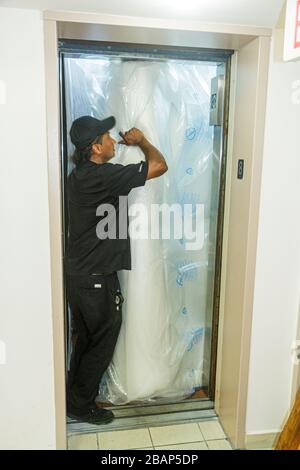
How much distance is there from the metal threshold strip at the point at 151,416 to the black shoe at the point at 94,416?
0.07ft

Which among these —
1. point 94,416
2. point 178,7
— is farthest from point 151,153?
point 94,416

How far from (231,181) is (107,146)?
66cm

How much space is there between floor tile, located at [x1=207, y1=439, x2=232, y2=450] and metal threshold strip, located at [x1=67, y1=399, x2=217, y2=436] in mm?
195

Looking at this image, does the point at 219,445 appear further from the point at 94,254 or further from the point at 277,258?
the point at 94,254

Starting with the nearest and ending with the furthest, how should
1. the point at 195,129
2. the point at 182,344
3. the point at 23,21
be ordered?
the point at 23,21 < the point at 195,129 < the point at 182,344

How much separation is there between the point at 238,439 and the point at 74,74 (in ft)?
6.71

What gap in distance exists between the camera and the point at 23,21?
1.66 m

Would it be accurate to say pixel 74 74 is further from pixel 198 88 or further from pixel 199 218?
pixel 199 218

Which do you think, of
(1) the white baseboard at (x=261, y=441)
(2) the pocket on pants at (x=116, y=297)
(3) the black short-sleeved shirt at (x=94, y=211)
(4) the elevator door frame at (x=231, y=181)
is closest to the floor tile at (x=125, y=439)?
(4) the elevator door frame at (x=231, y=181)

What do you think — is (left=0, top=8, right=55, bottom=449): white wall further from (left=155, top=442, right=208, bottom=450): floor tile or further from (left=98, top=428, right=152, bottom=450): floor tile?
(left=155, top=442, right=208, bottom=450): floor tile

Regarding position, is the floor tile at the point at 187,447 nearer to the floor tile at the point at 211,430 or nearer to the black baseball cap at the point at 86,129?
the floor tile at the point at 211,430

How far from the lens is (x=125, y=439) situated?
2.27 metres

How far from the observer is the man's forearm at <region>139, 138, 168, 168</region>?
7.14 feet
